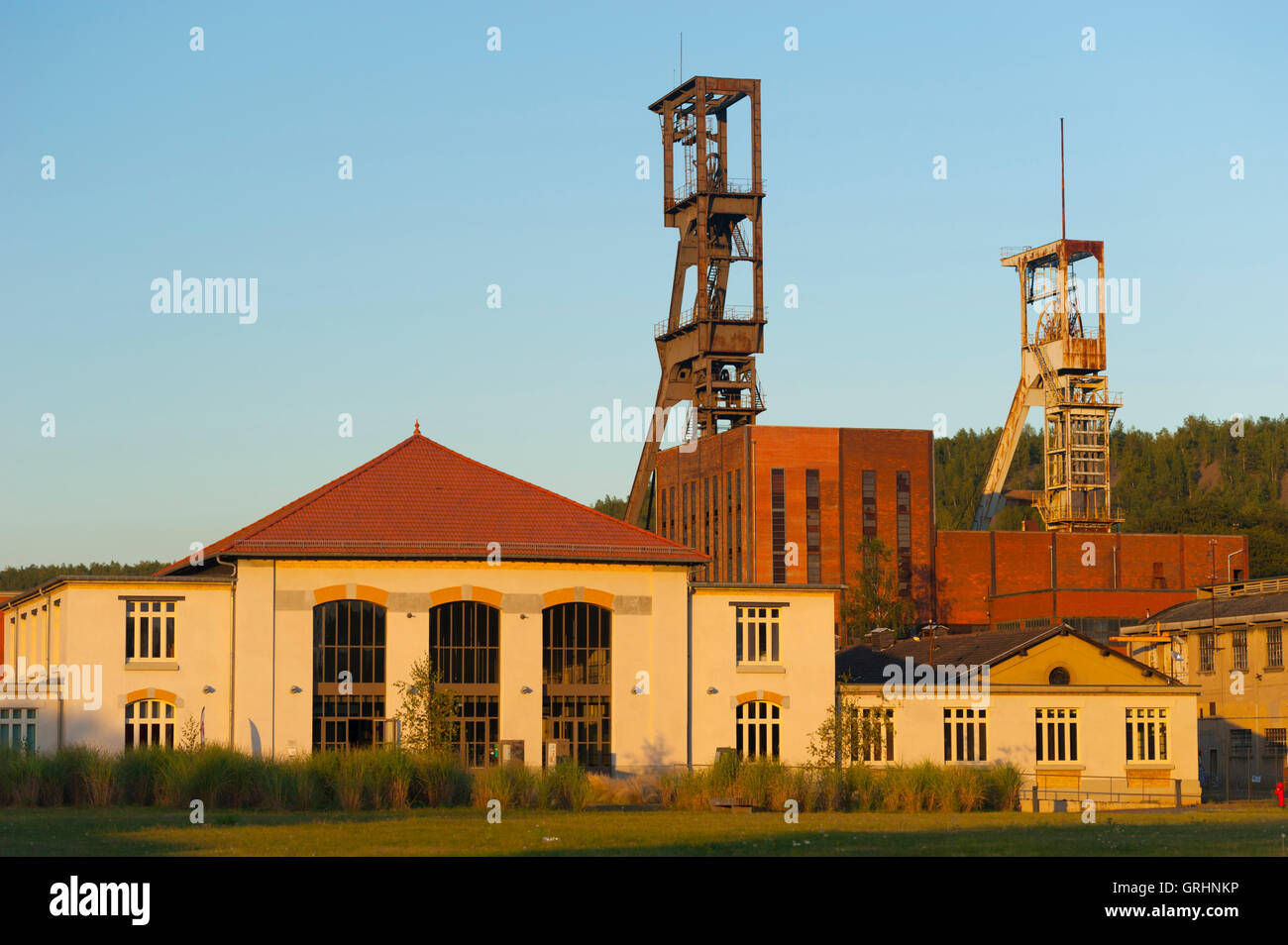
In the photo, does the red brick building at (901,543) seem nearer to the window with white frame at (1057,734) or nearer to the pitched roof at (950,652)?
the pitched roof at (950,652)

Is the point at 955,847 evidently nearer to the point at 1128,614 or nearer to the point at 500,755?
the point at 500,755

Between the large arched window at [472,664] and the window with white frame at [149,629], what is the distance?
753cm

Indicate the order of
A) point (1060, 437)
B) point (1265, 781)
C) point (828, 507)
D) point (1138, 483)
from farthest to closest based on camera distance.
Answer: point (1138, 483) < point (1060, 437) < point (828, 507) < point (1265, 781)

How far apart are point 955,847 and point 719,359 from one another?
76.2 meters

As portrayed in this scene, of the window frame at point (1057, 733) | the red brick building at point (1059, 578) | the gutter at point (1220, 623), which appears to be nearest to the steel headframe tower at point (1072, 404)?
the red brick building at point (1059, 578)

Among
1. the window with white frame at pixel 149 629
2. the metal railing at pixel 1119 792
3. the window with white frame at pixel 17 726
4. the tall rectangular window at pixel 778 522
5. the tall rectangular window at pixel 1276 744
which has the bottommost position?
the metal railing at pixel 1119 792

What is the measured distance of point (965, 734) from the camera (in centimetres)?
5209

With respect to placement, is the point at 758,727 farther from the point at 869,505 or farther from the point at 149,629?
the point at 869,505

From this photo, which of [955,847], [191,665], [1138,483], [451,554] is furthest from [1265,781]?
[1138,483]

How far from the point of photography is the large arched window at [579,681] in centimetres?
4875

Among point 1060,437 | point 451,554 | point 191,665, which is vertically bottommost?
point 191,665

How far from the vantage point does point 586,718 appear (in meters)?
49.0

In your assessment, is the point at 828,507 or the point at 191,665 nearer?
the point at 191,665

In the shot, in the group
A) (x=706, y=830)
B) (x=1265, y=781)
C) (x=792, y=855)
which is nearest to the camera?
(x=792, y=855)
